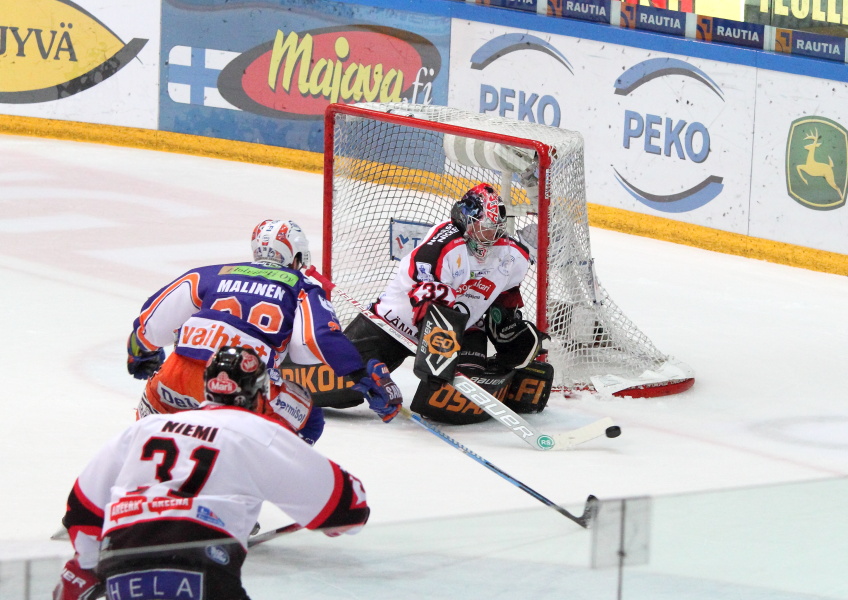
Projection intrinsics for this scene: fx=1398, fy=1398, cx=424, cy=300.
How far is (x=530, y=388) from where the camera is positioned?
5016mm

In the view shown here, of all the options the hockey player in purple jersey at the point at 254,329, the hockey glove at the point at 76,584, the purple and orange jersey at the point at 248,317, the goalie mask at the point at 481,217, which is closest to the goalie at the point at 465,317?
the goalie mask at the point at 481,217

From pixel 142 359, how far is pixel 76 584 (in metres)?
1.56

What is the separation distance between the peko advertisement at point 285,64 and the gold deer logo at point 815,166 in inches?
97.1

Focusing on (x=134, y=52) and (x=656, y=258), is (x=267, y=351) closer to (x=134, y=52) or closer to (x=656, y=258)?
(x=656, y=258)

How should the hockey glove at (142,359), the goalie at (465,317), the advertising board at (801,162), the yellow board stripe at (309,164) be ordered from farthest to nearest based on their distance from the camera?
the yellow board stripe at (309,164)
the advertising board at (801,162)
the goalie at (465,317)
the hockey glove at (142,359)

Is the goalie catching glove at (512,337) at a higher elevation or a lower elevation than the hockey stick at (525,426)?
higher

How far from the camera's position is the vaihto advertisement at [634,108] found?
303 inches

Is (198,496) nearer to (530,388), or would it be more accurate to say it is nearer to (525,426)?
(525,426)

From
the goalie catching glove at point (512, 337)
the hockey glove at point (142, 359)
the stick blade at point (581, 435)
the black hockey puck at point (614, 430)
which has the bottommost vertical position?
A: the stick blade at point (581, 435)

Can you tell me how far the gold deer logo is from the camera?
7.27 metres

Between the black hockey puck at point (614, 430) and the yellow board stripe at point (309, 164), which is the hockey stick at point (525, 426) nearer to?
the black hockey puck at point (614, 430)

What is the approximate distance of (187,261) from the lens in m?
7.19

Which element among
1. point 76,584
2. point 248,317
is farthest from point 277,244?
point 76,584

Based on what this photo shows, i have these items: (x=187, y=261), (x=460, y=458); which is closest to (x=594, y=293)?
(x=460, y=458)
